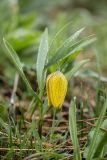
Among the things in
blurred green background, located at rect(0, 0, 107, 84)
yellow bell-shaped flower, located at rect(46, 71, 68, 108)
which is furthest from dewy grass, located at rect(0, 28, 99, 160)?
blurred green background, located at rect(0, 0, 107, 84)

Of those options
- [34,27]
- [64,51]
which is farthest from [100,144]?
[34,27]

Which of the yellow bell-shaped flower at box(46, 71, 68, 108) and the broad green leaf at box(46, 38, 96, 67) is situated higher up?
the broad green leaf at box(46, 38, 96, 67)

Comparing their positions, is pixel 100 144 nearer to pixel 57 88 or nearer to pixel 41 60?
pixel 57 88

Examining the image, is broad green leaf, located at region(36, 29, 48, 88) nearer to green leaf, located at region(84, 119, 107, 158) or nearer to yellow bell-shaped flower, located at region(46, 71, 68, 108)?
yellow bell-shaped flower, located at region(46, 71, 68, 108)

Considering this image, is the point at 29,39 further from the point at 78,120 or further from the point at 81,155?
the point at 81,155

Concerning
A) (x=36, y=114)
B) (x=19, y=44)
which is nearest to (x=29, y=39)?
(x=19, y=44)

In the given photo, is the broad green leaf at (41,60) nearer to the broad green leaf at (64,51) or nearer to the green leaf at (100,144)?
the broad green leaf at (64,51)

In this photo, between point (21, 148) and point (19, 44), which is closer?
point (21, 148)

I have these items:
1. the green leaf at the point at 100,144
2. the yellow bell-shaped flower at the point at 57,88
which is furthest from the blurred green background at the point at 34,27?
the green leaf at the point at 100,144

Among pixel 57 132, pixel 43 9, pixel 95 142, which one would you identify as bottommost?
pixel 43 9

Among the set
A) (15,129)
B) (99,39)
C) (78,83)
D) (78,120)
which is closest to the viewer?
(15,129)
